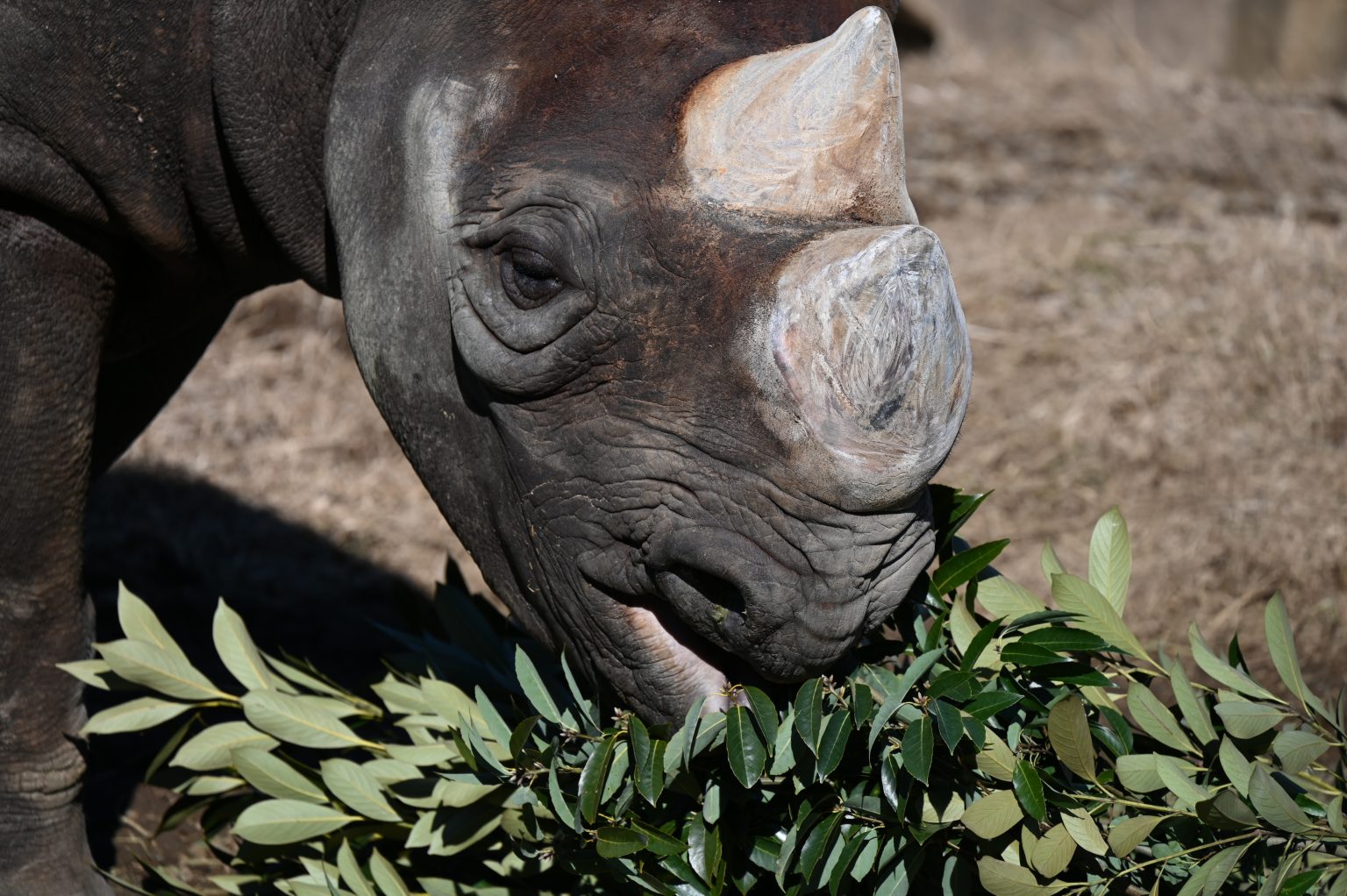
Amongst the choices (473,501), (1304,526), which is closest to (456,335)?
(473,501)

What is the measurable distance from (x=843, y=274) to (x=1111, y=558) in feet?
3.01

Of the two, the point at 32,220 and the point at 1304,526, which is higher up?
the point at 32,220

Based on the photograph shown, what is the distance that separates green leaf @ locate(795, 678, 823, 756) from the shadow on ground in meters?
1.51

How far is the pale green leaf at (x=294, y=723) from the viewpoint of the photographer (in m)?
2.92

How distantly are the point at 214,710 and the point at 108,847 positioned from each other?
0.40m

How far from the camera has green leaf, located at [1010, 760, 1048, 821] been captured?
2168 mm

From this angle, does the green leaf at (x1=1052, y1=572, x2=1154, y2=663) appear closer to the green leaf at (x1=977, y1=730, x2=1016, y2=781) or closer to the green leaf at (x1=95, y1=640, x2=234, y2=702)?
the green leaf at (x1=977, y1=730, x2=1016, y2=781)

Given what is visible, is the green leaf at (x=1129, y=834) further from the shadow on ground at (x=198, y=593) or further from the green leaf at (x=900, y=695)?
the shadow on ground at (x=198, y=593)

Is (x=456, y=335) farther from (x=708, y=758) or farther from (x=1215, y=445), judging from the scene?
(x=1215, y=445)

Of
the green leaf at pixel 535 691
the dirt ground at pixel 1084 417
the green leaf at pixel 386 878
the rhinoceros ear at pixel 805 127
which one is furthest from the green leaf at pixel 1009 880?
the dirt ground at pixel 1084 417

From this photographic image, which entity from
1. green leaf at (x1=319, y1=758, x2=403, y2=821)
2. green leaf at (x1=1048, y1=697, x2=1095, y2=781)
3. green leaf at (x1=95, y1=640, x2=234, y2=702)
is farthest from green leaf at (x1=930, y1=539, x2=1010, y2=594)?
green leaf at (x1=95, y1=640, x2=234, y2=702)

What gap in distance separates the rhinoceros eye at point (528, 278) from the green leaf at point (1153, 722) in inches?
43.5

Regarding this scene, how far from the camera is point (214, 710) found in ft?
11.5

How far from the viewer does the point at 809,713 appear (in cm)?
214
